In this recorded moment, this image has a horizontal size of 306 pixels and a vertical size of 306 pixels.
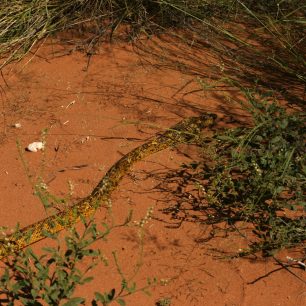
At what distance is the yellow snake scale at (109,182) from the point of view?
3.61 metres

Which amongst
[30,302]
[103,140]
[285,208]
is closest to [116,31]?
[103,140]

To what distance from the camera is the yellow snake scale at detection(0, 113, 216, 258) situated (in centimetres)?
361

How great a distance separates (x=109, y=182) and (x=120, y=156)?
1.45 feet

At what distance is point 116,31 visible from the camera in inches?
234

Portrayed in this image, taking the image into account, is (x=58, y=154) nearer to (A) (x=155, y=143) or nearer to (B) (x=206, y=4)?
(A) (x=155, y=143)

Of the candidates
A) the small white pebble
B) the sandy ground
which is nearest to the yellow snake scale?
the sandy ground

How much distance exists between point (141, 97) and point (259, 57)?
1.31m

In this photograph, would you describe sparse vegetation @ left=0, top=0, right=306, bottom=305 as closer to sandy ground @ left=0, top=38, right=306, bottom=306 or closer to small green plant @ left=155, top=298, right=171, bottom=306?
small green plant @ left=155, top=298, right=171, bottom=306

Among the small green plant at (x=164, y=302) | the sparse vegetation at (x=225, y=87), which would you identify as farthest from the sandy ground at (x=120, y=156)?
the sparse vegetation at (x=225, y=87)

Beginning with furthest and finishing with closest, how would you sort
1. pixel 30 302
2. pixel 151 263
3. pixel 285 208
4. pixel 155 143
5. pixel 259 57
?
pixel 259 57, pixel 155 143, pixel 285 208, pixel 151 263, pixel 30 302

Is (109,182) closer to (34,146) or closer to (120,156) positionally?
(120,156)

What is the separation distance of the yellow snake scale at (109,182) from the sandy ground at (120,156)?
0.08 meters

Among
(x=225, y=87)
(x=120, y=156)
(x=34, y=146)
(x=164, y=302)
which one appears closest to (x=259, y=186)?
(x=164, y=302)

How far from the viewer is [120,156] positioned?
4.43 m
